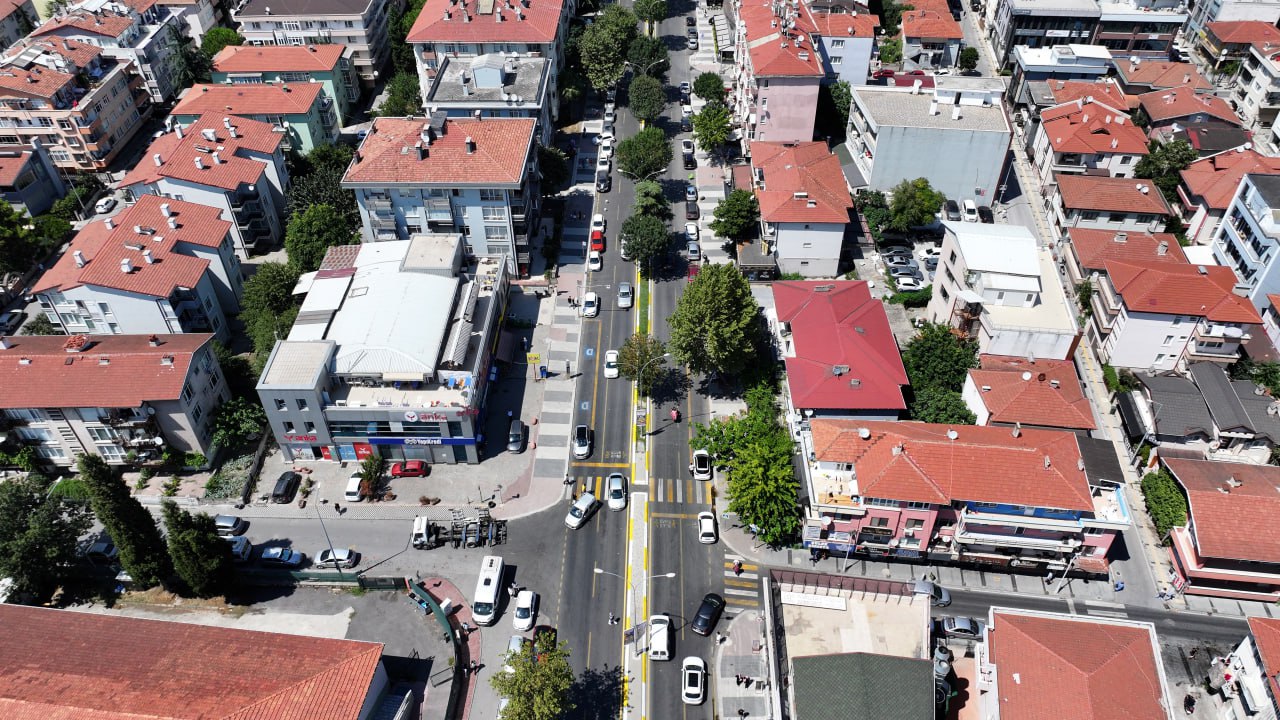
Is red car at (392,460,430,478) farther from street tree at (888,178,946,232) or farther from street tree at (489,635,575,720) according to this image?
street tree at (888,178,946,232)

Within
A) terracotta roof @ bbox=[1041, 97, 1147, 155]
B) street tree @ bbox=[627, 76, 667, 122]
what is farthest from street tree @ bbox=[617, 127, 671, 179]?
terracotta roof @ bbox=[1041, 97, 1147, 155]

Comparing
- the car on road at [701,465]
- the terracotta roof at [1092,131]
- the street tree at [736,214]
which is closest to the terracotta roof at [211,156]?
the street tree at [736,214]

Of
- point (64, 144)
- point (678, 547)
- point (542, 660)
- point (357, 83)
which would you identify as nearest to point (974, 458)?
point (678, 547)

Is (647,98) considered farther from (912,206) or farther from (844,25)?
(912,206)

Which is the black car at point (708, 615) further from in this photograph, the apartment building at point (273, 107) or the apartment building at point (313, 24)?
the apartment building at point (313, 24)

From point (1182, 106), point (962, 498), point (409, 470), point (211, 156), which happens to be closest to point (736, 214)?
point (962, 498)
